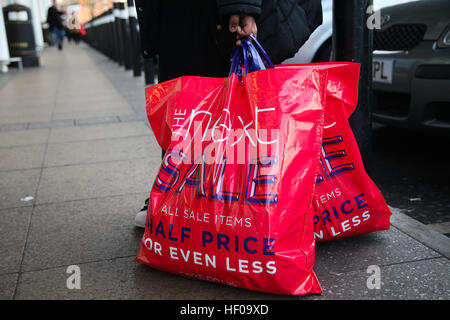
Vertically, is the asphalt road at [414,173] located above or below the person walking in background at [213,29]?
below

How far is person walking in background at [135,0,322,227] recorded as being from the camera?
1844mm

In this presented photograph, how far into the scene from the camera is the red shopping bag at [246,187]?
1.58m

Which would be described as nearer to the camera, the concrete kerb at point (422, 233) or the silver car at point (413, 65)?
the concrete kerb at point (422, 233)

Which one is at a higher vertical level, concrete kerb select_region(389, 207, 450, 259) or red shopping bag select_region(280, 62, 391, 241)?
red shopping bag select_region(280, 62, 391, 241)

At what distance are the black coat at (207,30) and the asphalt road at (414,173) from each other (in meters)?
0.98

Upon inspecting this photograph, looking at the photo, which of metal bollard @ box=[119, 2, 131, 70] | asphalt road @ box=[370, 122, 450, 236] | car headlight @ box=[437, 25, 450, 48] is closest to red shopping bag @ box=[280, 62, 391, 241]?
asphalt road @ box=[370, 122, 450, 236]

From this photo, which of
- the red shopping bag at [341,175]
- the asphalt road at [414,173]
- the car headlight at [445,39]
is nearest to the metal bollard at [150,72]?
the asphalt road at [414,173]

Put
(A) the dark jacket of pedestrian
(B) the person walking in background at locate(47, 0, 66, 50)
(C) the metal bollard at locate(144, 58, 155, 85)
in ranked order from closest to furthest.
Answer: (C) the metal bollard at locate(144, 58, 155, 85) → (B) the person walking in background at locate(47, 0, 66, 50) → (A) the dark jacket of pedestrian

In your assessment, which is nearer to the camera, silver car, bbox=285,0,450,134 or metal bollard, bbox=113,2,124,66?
silver car, bbox=285,0,450,134

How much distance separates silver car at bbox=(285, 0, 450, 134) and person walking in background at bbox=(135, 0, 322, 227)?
1.06m

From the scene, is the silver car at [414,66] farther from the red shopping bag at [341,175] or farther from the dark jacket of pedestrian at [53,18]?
the dark jacket of pedestrian at [53,18]

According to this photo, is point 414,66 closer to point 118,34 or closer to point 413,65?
point 413,65

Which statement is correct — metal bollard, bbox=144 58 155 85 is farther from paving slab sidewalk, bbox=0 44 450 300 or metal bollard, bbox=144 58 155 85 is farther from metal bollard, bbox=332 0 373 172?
metal bollard, bbox=332 0 373 172
